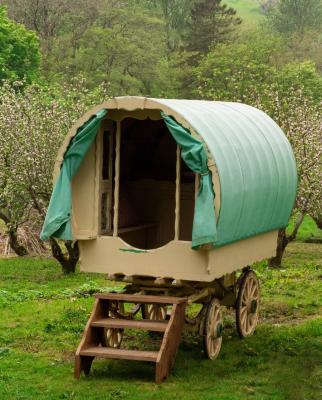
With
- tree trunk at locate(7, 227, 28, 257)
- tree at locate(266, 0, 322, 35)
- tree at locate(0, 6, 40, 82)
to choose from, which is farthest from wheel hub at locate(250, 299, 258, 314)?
tree at locate(266, 0, 322, 35)

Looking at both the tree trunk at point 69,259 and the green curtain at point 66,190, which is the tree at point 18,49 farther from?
the green curtain at point 66,190

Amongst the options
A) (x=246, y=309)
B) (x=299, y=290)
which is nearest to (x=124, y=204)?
(x=246, y=309)

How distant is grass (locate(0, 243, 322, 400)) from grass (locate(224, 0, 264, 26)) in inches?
4139

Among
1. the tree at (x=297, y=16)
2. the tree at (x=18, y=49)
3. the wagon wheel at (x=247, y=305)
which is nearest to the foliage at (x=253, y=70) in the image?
the tree at (x=18, y=49)

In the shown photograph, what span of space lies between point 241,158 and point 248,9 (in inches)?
4672

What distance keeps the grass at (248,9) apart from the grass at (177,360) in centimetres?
10513

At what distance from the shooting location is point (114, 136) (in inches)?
553

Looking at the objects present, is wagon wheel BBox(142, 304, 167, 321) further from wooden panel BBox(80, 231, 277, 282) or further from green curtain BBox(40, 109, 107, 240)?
green curtain BBox(40, 109, 107, 240)

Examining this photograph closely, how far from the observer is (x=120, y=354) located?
12227 mm

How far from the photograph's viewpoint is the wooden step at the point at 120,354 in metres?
12.1

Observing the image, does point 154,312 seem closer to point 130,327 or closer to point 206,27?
point 130,327

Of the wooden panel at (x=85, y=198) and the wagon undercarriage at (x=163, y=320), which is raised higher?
the wooden panel at (x=85, y=198)

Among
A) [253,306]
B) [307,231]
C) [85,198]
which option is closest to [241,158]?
[85,198]

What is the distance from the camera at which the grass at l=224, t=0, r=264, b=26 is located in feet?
403
